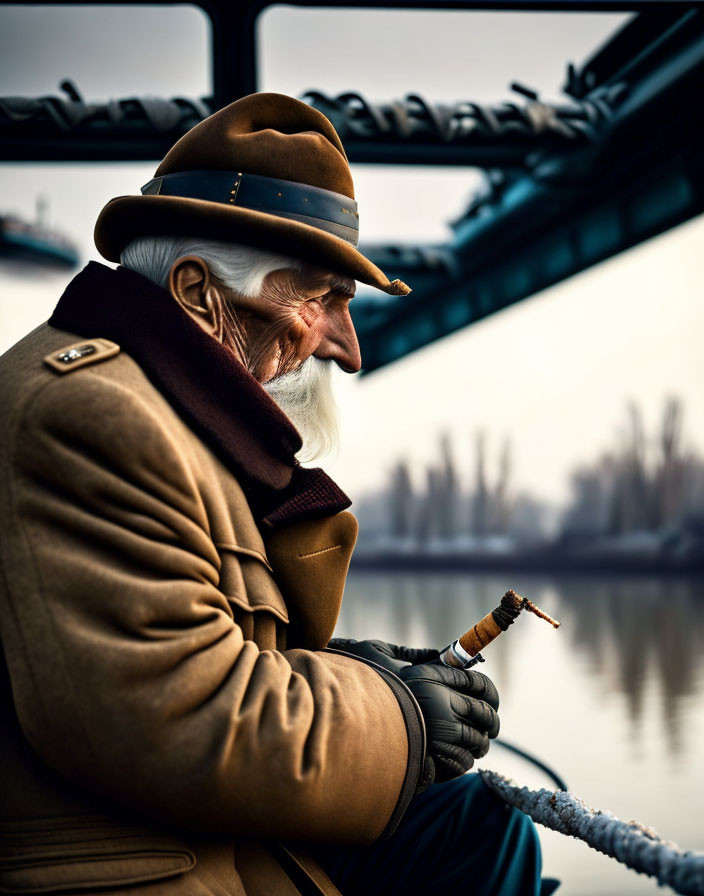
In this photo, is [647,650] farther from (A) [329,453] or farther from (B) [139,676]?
(B) [139,676]

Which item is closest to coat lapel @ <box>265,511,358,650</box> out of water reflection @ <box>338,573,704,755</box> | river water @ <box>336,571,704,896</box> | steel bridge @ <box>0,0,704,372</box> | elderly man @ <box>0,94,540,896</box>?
elderly man @ <box>0,94,540,896</box>

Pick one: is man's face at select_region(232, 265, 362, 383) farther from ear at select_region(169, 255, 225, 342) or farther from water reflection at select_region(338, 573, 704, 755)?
water reflection at select_region(338, 573, 704, 755)

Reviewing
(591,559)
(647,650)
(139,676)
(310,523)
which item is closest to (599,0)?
(310,523)

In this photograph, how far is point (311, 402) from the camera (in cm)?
134

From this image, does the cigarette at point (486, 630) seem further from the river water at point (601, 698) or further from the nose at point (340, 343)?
the nose at point (340, 343)

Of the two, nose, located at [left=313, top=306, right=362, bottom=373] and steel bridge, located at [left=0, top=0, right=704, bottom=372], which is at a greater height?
steel bridge, located at [left=0, top=0, right=704, bottom=372]

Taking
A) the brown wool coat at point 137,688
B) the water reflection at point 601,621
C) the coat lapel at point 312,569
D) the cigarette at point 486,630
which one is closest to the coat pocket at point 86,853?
the brown wool coat at point 137,688

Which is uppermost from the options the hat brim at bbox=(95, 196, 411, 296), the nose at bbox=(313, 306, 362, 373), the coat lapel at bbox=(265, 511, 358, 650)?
the hat brim at bbox=(95, 196, 411, 296)

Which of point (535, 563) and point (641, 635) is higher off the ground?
point (641, 635)

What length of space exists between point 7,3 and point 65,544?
1.68 metres

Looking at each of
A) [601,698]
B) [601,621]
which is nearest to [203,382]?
[601,698]

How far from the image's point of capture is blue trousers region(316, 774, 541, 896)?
4.26ft

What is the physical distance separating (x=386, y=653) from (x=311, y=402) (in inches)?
15.0

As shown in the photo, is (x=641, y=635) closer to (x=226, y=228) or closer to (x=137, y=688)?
(x=226, y=228)
